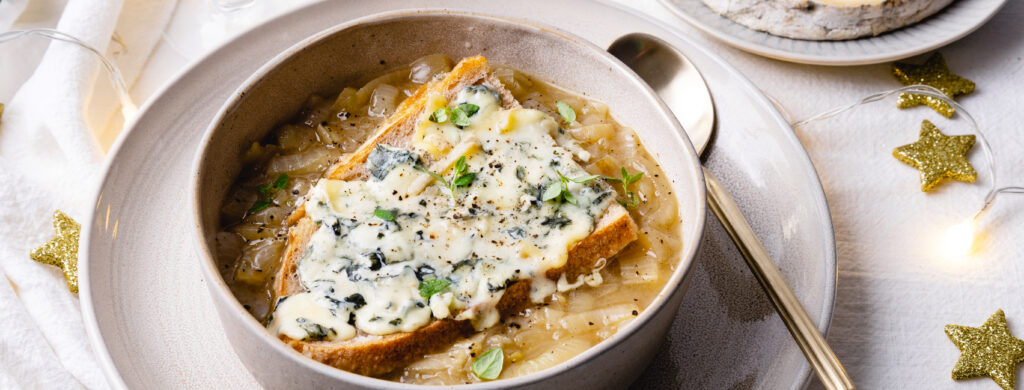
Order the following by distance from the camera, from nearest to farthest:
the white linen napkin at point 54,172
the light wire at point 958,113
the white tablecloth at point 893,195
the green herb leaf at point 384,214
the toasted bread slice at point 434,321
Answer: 1. the toasted bread slice at point 434,321
2. the green herb leaf at point 384,214
3. the white linen napkin at point 54,172
4. the white tablecloth at point 893,195
5. the light wire at point 958,113

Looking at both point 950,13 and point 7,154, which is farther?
A: point 950,13

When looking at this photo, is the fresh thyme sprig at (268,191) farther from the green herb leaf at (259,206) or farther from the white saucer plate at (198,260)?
the white saucer plate at (198,260)

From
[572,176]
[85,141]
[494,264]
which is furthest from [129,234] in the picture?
[572,176]

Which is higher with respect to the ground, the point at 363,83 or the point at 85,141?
the point at 363,83

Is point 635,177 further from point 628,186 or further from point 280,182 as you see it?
point 280,182

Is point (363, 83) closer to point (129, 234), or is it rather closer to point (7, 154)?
point (129, 234)

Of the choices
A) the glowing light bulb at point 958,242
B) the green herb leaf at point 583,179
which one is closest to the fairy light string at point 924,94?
the glowing light bulb at point 958,242
